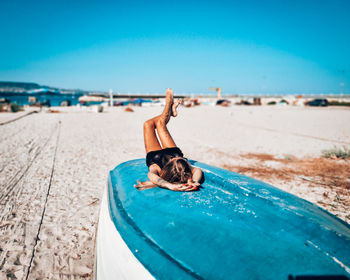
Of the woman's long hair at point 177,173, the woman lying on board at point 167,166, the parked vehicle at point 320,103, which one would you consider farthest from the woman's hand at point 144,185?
the parked vehicle at point 320,103

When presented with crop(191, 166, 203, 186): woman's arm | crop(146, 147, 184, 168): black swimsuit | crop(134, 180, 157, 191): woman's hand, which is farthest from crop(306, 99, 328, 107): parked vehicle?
crop(134, 180, 157, 191): woman's hand

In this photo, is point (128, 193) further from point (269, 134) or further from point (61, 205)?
point (269, 134)

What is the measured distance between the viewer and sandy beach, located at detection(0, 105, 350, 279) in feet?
9.01

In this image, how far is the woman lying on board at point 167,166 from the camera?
2522 mm

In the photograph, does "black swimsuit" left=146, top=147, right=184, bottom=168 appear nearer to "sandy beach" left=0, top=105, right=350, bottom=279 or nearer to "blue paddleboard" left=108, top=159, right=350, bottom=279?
"blue paddleboard" left=108, top=159, right=350, bottom=279

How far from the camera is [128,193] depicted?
2555mm

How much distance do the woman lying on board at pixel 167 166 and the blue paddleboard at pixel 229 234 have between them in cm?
10

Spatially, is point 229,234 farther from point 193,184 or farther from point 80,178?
point 80,178

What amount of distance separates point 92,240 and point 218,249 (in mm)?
2131

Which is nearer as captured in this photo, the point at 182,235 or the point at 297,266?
the point at 297,266

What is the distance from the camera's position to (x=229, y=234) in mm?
1714

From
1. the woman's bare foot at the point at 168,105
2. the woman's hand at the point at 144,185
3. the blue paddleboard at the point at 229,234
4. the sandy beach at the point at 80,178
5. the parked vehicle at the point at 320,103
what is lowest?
the sandy beach at the point at 80,178

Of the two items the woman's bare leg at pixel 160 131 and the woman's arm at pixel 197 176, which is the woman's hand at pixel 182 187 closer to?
the woman's arm at pixel 197 176

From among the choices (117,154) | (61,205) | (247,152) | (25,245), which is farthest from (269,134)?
(25,245)
